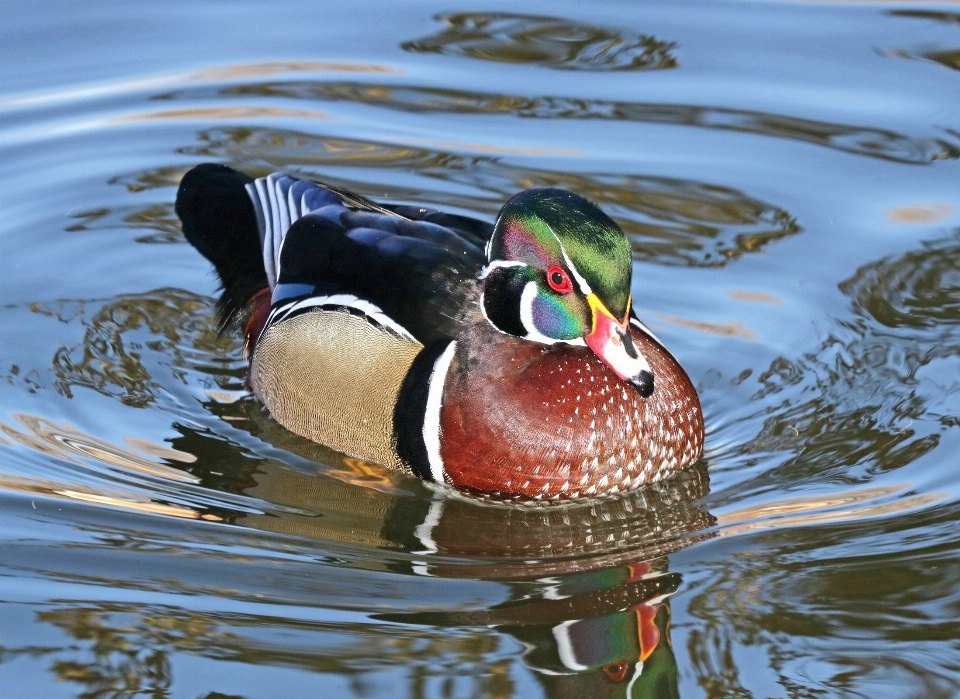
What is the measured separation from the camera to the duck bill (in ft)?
15.8

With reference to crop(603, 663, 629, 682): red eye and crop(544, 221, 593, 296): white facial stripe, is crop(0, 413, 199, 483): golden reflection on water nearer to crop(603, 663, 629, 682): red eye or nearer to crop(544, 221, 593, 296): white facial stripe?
crop(544, 221, 593, 296): white facial stripe

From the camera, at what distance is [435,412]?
16.7 feet

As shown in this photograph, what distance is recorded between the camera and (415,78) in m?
8.62

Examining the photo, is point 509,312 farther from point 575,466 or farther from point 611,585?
point 611,585

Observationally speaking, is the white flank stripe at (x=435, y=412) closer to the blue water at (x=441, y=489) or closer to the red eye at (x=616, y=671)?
the blue water at (x=441, y=489)

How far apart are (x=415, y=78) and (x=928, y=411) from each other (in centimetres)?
421

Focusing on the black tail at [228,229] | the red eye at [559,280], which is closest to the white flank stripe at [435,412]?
the red eye at [559,280]

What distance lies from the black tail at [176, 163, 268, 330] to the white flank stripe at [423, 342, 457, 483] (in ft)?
4.46

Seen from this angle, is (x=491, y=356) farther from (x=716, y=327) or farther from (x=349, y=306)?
(x=716, y=327)

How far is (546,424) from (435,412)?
403 mm

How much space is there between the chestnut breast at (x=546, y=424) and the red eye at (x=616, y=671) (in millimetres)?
1000

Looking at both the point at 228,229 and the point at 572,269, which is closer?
the point at 572,269

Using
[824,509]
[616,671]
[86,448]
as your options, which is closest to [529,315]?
[824,509]

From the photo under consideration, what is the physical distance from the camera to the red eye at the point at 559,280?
16.0ft
